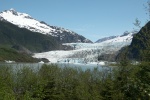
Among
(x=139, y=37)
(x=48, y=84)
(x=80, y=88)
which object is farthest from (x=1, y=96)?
(x=48, y=84)

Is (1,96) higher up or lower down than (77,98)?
higher up

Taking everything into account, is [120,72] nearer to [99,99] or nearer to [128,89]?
[99,99]

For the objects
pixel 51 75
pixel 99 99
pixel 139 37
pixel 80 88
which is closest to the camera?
pixel 139 37

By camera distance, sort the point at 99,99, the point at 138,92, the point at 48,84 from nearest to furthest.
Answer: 1. the point at 138,92
2. the point at 99,99
3. the point at 48,84

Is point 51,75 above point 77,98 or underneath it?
above

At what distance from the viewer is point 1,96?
52.4 feet

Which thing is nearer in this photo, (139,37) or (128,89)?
(128,89)

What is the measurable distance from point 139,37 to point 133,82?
4.56 meters

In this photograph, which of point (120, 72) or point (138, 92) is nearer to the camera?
point (138, 92)

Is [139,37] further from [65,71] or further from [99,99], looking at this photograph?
[65,71]

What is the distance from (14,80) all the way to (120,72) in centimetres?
3016

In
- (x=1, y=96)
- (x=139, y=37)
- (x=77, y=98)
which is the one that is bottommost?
(x=77, y=98)

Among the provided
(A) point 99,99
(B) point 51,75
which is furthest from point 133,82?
(B) point 51,75

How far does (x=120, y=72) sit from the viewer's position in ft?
118
